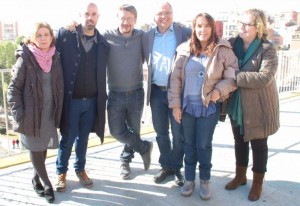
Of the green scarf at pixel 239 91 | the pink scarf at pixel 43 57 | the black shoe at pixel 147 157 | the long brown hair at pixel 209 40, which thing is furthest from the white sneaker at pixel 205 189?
the pink scarf at pixel 43 57

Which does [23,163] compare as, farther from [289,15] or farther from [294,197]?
[289,15]

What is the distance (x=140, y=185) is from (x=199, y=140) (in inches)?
32.5

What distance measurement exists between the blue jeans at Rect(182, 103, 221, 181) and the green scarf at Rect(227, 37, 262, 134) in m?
0.13

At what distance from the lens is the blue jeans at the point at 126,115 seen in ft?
11.3

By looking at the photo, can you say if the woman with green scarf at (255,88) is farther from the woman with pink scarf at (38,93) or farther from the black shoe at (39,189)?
the black shoe at (39,189)

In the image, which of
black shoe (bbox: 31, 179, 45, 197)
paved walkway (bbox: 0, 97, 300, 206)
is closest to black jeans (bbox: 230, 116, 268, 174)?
paved walkway (bbox: 0, 97, 300, 206)

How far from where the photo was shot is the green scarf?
295cm

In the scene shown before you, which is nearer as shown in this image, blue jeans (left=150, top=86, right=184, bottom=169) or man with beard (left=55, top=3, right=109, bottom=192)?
man with beard (left=55, top=3, right=109, bottom=192)

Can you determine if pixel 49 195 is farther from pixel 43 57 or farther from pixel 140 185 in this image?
pixel 43 57

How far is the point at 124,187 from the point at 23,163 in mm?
1300

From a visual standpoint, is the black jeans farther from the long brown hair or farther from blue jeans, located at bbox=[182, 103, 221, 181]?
the long brown hair

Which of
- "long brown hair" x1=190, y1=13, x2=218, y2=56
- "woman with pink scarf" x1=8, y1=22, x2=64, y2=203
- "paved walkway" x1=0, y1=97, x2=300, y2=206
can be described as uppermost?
"long brown hair" x1=190, y1=13, x2=218, y2=56

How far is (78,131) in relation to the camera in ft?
11.0

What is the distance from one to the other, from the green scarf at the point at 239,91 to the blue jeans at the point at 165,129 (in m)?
0.51
